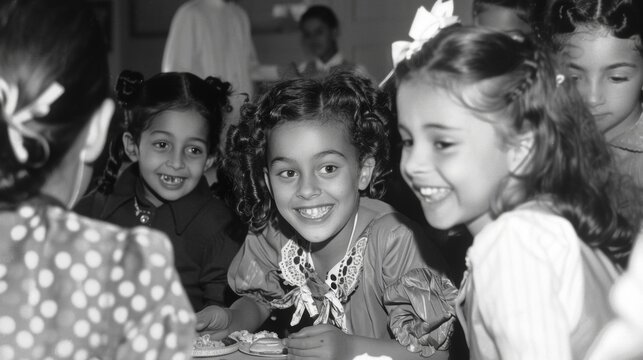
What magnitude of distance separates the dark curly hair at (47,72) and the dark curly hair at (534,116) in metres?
0.55

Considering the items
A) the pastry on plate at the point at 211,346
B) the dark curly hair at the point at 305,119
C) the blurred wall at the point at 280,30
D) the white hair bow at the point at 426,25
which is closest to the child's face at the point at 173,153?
the dark curly hair at the point at 305,119

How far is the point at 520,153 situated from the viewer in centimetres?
119

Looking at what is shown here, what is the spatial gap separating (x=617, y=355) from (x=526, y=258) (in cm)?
22

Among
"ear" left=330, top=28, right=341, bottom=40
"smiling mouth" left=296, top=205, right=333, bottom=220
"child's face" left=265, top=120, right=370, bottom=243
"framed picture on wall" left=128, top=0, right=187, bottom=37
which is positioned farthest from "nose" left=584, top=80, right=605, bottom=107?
"framed picture on wall" left=128, top=0, right=187, bottom=37

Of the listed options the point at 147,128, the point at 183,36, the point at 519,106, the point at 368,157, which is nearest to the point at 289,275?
the point at 368,157

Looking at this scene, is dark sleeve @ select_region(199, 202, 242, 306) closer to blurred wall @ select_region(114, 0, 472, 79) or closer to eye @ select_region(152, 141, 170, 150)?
eye @ select_region(152, 141, 170, 150)

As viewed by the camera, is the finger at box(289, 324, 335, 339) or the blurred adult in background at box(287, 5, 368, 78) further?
the blurred adult in background at box(287, 5, 368, 78)

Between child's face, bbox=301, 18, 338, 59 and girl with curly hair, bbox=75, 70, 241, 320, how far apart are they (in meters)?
2.82

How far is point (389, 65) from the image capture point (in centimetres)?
496

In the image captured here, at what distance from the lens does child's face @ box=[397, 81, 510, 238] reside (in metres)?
1.17

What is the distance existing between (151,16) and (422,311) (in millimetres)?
5216

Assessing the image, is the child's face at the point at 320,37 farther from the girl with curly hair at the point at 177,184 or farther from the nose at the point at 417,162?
the nose at the point at 417,162

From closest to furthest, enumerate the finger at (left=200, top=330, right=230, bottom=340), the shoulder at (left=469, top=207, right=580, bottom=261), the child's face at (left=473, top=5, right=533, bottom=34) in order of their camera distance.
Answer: the shoulder at (left=469, top=207, right=580, bottom=261), the finger at (left=200, top=330, right=230, bottom=340), the child's face at (left=473, top=5, right=533, bottom=34)

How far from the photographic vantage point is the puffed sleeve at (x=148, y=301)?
0.94 m
